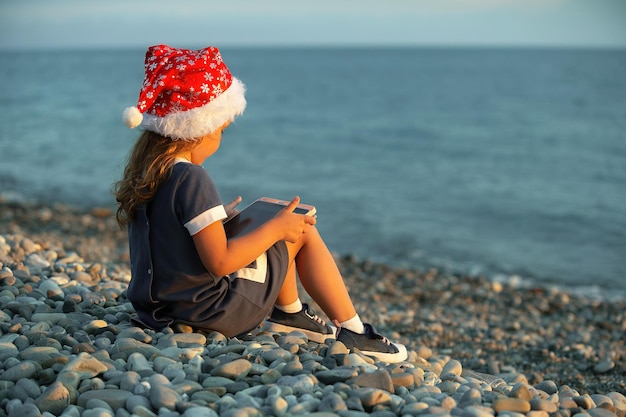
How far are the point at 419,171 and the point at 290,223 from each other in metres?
13.8

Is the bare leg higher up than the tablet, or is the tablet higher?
the tablet

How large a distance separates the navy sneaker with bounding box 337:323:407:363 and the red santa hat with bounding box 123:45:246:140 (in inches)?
51.2

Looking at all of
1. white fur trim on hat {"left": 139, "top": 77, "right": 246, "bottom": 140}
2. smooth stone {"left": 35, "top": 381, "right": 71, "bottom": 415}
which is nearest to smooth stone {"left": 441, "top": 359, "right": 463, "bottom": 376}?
white fur trim on hat {"left": 139, "top": 77, "right": 246, "bottom": 140}

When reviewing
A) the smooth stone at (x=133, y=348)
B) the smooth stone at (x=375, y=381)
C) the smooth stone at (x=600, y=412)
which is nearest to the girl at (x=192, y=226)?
the smooth stone at (x=133, y=348)

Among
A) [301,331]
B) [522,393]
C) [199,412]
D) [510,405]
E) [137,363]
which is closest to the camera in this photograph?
[199,412]

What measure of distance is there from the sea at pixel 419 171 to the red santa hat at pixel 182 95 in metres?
6.53

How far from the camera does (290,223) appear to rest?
11.3 feet

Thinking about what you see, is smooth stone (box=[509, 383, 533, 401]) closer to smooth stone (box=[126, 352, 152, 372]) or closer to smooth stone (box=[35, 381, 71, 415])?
smooth stone (box=[126, 352, 152, 372])

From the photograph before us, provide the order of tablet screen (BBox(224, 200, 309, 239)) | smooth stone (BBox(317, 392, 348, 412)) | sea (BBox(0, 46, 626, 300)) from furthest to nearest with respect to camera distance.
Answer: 1. sea (BBox(0, 46, 626, 300))
2. tablet screen (BBox(224, 200, 309, 239))
3. smooth stone (BBox(317, 392, 348, 412))

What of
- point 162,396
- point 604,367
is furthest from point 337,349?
point 604,367

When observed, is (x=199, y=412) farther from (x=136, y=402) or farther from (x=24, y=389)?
(x=24, y=389)

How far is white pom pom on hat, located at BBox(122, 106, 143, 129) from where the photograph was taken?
130 inches

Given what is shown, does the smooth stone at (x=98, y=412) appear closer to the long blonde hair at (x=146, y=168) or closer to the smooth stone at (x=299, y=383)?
the smooth stone at (x=299, y=383)

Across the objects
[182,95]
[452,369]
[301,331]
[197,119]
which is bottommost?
[452,369]
